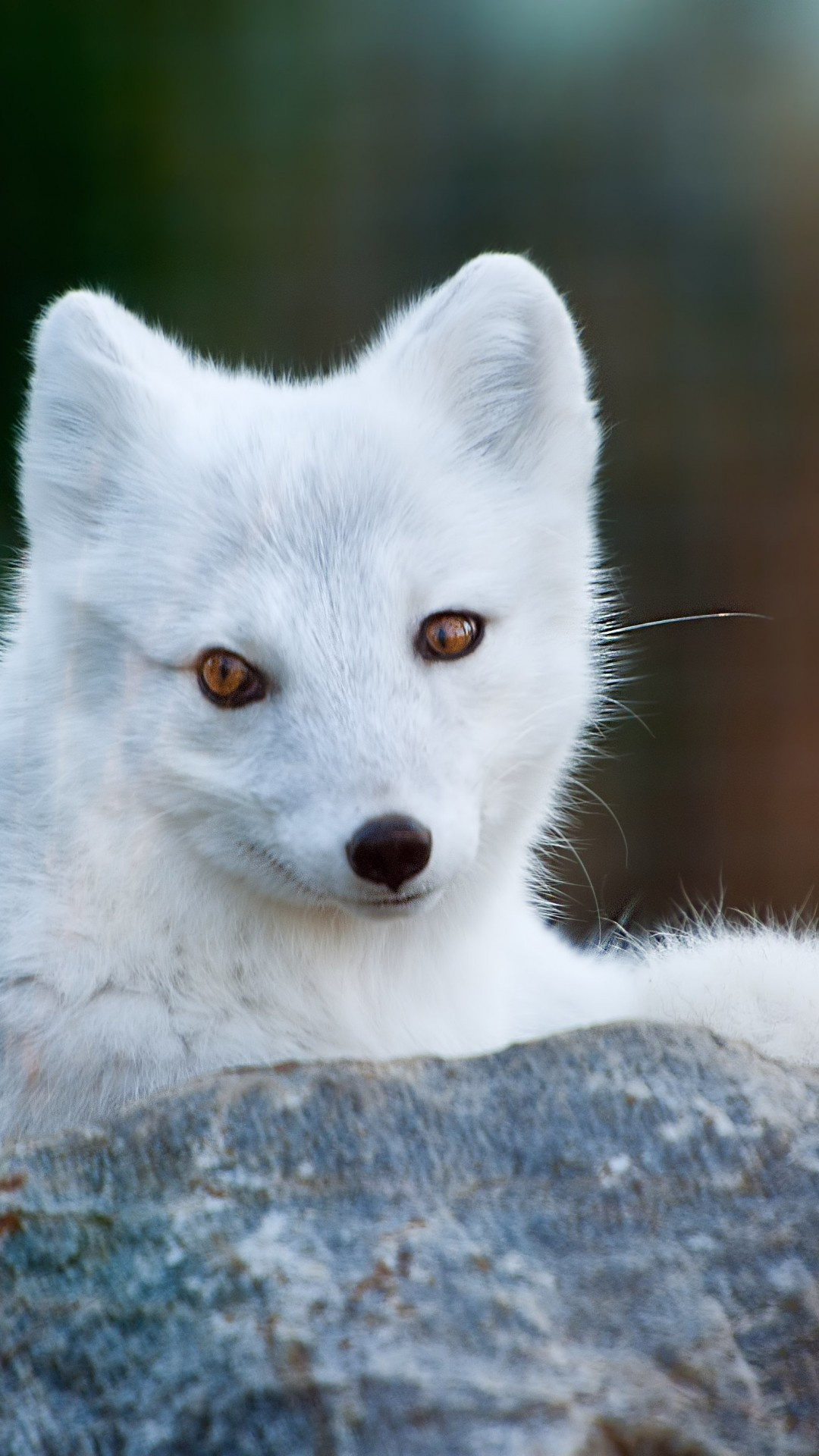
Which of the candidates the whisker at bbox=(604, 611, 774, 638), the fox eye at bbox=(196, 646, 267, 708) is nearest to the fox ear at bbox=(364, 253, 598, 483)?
the whisker at bbox=(604, 611, 774, 638)

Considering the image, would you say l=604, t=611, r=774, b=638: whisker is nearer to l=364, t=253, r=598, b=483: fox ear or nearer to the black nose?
l=364, t=253, r=598, b=483: fox ear

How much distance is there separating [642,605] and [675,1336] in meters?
3.41

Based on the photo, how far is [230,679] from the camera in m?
2.00

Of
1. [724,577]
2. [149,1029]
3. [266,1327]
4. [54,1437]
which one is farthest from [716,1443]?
[724,577]

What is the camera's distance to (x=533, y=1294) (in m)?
1.40

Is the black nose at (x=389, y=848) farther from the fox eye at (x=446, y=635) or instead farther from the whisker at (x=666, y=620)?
the whisker at (x=666, y=620)

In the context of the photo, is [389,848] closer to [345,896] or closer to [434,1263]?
[345,896]

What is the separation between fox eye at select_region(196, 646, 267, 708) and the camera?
2.00m

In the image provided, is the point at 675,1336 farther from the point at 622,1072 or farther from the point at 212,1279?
the point at 212,1279

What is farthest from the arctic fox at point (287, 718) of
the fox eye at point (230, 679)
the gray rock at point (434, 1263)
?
the gray rock at point (434, 1263)

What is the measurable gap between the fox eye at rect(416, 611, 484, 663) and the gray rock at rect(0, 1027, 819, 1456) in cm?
64

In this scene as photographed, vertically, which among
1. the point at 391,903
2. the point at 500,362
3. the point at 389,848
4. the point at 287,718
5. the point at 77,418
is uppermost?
the point at 500,362

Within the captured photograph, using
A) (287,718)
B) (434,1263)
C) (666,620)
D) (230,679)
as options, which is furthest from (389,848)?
(666,620)

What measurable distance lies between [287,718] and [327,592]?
0.18m
